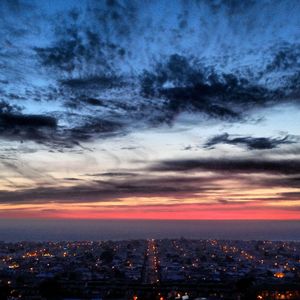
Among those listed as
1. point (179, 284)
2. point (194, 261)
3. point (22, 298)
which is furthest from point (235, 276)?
point (22, 298)

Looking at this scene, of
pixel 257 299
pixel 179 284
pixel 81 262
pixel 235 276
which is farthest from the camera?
pixel 81 262

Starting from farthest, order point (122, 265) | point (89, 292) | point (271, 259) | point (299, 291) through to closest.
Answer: point (271, 259)
point (122, 265)
point (89, 292)
point (299, 291)

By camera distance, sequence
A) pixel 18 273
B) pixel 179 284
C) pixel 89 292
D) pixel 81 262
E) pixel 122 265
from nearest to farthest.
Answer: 1. pixel 89 292
2. pixel 179 284
3. pixel 18 273
4. pixel 122 265
5. pixel 81 262

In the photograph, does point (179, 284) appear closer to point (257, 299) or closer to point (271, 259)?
point (257, 299)

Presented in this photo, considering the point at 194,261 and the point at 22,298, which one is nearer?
the point at 22,298

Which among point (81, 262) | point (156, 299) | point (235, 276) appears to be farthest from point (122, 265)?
point (156, 299)

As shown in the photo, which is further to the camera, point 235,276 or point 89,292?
point 235,276

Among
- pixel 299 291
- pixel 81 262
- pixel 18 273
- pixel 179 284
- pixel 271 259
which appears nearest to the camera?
pixel 299 291

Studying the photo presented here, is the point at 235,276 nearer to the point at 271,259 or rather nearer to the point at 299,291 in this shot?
the point at 299,291
